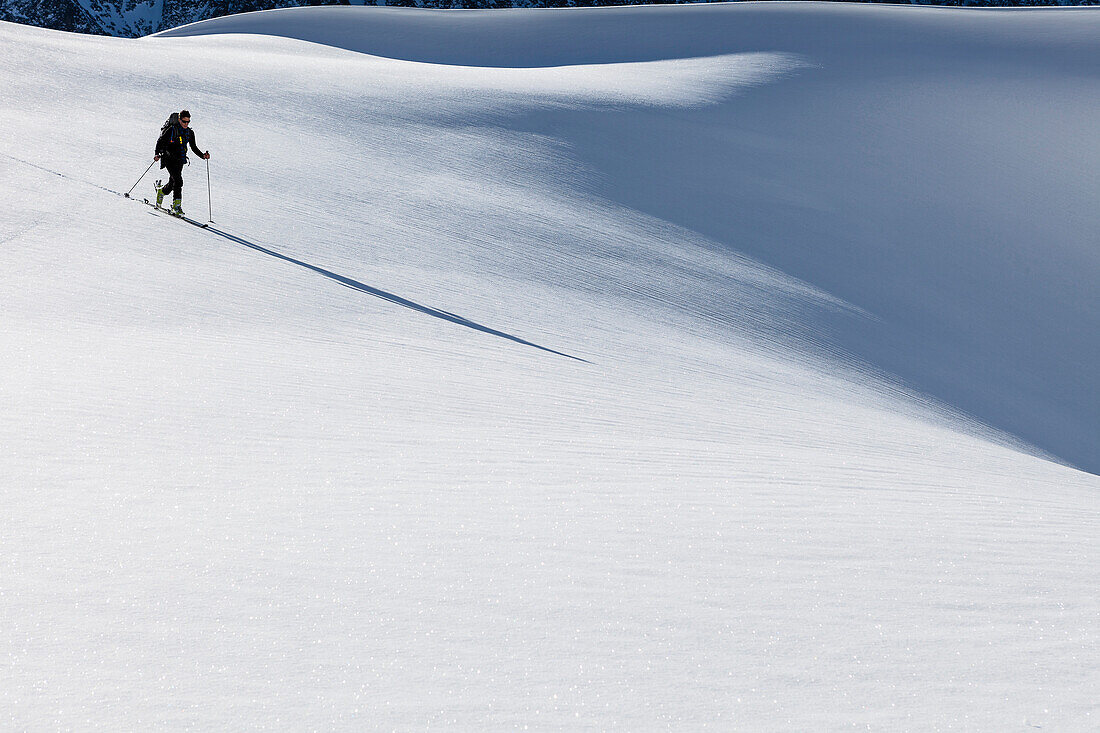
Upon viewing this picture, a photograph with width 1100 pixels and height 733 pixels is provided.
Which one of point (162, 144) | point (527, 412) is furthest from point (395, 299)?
point (162, 144)

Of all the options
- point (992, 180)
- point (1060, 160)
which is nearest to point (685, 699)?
point (992, 180)

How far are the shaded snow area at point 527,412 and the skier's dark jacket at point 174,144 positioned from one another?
69 centimetres

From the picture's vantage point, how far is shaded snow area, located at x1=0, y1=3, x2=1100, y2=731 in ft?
9.14

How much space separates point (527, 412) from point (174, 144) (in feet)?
19.4

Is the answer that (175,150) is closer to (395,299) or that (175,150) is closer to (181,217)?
(181,217)

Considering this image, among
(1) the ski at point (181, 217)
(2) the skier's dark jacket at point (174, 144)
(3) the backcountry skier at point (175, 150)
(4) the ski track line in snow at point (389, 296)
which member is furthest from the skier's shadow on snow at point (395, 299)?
(2) the skier's dark jacket at point (174, 144)

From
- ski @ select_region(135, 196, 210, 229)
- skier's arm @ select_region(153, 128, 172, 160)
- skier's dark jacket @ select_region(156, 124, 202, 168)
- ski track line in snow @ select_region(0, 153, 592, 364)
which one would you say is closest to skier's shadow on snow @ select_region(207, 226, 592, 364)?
ski track line in snow @ select_region(0, 153, 592, 364)

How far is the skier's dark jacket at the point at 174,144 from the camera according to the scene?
386 inches

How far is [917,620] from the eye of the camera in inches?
124

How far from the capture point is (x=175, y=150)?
9828 millimetres

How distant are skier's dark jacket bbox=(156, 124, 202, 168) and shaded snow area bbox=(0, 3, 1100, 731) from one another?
2.27 feet

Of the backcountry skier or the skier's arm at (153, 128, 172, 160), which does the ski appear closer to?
the backcountry skier

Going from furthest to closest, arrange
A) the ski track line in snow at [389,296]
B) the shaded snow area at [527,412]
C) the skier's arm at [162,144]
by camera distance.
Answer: the skier's arm at [162,144] < the ski track line in snow at [389,296] < the shaded snow area at [527,412]

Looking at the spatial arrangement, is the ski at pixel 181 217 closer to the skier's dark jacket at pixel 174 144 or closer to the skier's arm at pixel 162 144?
the skier's dark jacket at pixel 174 144
